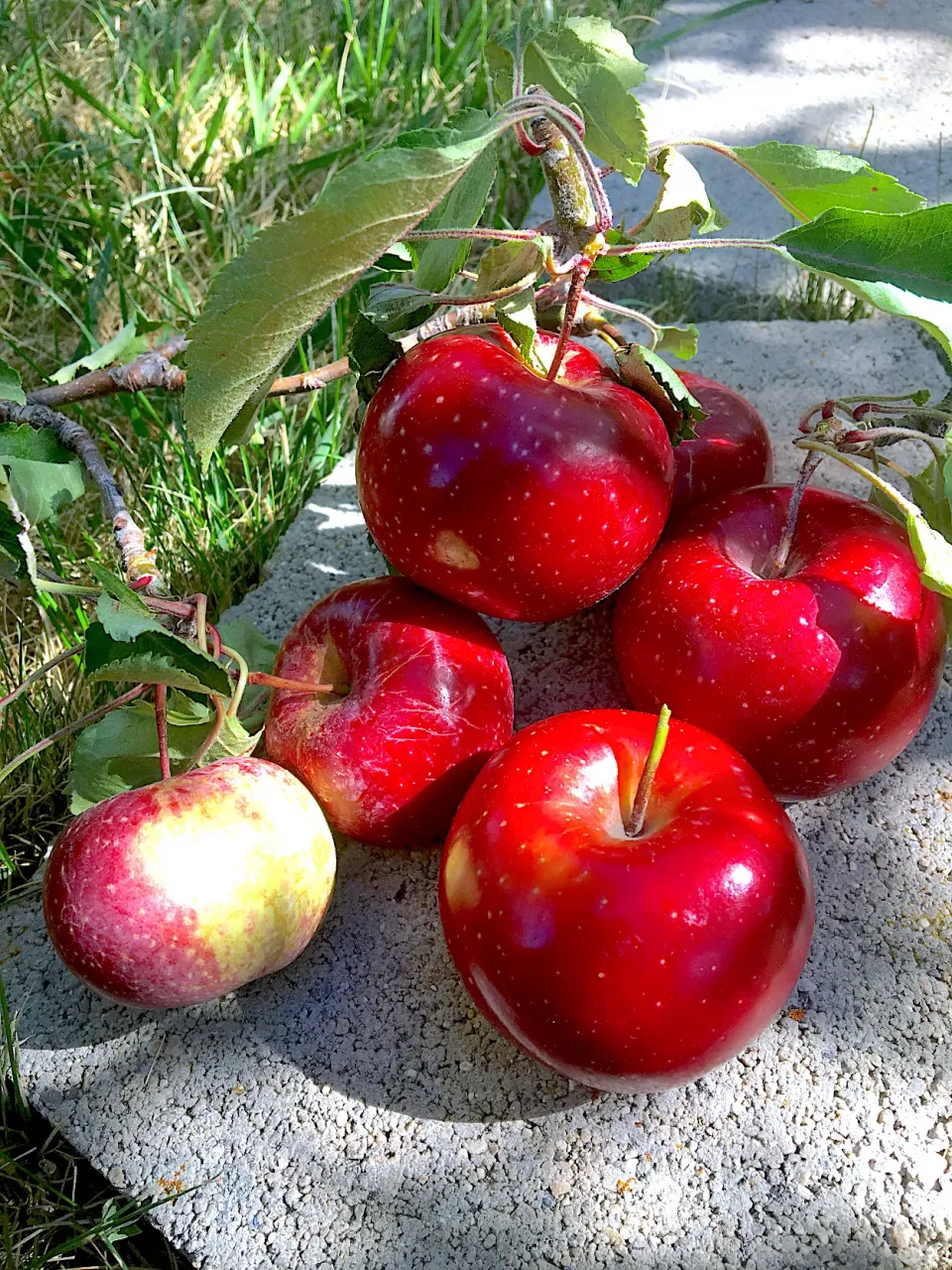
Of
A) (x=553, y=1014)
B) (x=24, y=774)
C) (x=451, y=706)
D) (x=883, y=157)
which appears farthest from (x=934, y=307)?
(x=883, y=157)

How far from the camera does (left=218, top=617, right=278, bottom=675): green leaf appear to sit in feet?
4.44

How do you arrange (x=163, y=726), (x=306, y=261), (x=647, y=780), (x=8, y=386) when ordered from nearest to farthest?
(x=306, y=261), (x=647, y=780), (x=163, y=726), (x=8, y=386)

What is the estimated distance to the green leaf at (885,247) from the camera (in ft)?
3.24

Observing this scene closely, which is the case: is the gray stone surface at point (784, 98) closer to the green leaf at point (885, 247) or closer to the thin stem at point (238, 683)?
the green leaf at point (885, 247)

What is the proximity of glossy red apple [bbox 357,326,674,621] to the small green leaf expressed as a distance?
0.15 ft

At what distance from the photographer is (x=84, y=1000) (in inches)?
48.3

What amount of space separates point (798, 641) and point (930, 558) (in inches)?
5.4

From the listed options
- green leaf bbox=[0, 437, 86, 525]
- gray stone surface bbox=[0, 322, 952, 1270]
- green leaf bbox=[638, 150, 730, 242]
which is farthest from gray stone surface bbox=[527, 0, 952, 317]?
gray stone surface bbox=[0, 322, 952, 1270]

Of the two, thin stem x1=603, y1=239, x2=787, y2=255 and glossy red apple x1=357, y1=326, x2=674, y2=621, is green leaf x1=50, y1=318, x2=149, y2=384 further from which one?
thin stem x1=603, y1=239, x2=787, y2=255

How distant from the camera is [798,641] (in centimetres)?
110

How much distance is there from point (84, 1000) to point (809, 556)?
0.88m

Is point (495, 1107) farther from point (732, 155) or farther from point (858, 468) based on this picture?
point (732, 155)

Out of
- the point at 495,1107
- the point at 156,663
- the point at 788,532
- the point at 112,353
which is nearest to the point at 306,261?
the point at 156,663

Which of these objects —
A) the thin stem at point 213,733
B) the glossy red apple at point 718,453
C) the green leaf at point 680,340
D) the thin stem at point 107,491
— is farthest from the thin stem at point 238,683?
the green leaf at point 680,340
